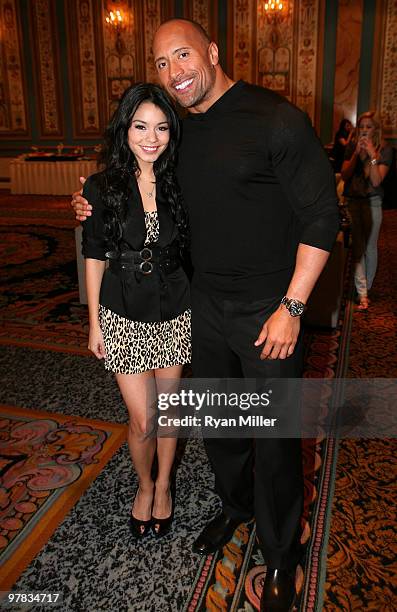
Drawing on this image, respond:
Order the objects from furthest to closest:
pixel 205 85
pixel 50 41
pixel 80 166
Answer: pixel 50 41 → pixel 80 166 → pixel 205 85

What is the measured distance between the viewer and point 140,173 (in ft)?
6.29

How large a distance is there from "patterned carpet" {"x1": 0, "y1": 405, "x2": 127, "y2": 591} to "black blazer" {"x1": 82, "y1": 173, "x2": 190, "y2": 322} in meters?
0.99

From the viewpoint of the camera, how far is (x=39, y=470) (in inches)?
101

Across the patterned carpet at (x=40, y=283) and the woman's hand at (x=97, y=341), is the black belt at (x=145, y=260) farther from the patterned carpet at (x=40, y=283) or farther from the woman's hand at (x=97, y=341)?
the patterned carpet at (x=40, y=283)

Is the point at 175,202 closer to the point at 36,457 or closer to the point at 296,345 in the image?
the point at 296,345

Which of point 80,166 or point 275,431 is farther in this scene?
point 80,166

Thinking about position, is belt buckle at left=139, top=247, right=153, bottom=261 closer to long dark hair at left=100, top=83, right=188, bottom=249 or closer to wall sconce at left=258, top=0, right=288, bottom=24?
long dark hair at left=100, top=83, right=188, bottom=249

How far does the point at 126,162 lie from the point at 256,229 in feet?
1.72

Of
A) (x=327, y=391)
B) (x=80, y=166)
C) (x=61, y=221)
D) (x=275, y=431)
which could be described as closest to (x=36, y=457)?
(x=275, y=431)

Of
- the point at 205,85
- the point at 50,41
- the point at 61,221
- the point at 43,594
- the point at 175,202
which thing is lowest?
the point at 43,594

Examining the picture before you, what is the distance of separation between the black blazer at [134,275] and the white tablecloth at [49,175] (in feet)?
29.8

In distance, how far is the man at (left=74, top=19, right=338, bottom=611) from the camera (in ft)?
5.21

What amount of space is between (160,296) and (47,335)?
253 cm

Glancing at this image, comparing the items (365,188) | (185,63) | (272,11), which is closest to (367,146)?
(365,188)
